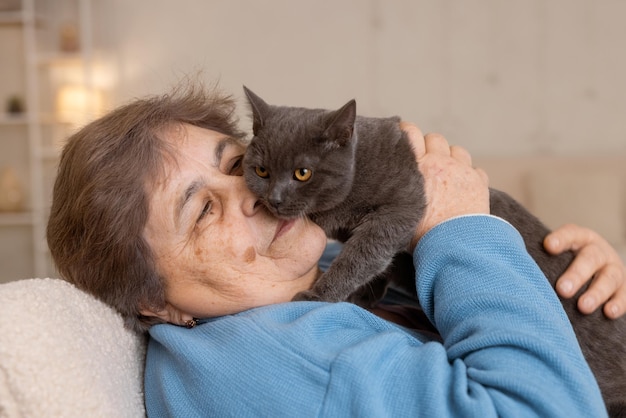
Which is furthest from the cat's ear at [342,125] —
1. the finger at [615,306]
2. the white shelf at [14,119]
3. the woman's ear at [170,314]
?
the white shelf at [14,119]

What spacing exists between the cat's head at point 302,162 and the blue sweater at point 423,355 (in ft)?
0.80

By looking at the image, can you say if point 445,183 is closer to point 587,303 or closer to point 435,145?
point 435,145

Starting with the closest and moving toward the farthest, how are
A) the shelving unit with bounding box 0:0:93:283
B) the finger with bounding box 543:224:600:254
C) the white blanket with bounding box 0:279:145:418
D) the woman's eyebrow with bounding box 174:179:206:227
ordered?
the white blanket with bounding box 0:279:145:418
the woman's eyebrow with bounding box 174:179:206:227
the finger with bounding box 543:224:600:254
the shelving unit with bounding box 0:0:93:283

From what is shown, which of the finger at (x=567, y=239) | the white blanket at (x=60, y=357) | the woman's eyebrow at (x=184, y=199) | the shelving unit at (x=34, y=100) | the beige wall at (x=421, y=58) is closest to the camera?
the white blanket at (x=60, y=357)

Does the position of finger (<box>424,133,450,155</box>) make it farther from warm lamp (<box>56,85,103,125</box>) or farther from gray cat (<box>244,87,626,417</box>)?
warm lamp (<box>56,85,103,125</box>)

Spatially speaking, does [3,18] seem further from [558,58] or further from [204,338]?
[204,338]

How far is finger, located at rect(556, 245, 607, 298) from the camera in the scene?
1.26 metres

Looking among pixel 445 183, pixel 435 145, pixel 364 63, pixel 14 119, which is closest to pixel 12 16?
pixel 14 119

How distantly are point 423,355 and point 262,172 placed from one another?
528 millimetres

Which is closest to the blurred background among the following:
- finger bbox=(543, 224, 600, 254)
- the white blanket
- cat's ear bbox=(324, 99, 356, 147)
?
finger bbox=(543, 224, 600, 254)

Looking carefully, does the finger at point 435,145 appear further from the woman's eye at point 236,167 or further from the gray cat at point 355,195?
the woman's eye at point 236,167

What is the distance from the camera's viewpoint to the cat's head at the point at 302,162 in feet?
4.19

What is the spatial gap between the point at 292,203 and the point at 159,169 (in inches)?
10.9

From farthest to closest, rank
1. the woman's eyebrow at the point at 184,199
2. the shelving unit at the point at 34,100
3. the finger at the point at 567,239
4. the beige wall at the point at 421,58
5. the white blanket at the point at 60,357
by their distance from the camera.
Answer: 1. the shelving unit at the point at 34,100
2. the beige wall at the point at 421,58
3. the finger at the point at 567,239
4. the woman's eyebrow at the point at 184,199
5. the white blanket at the point at 60,357
